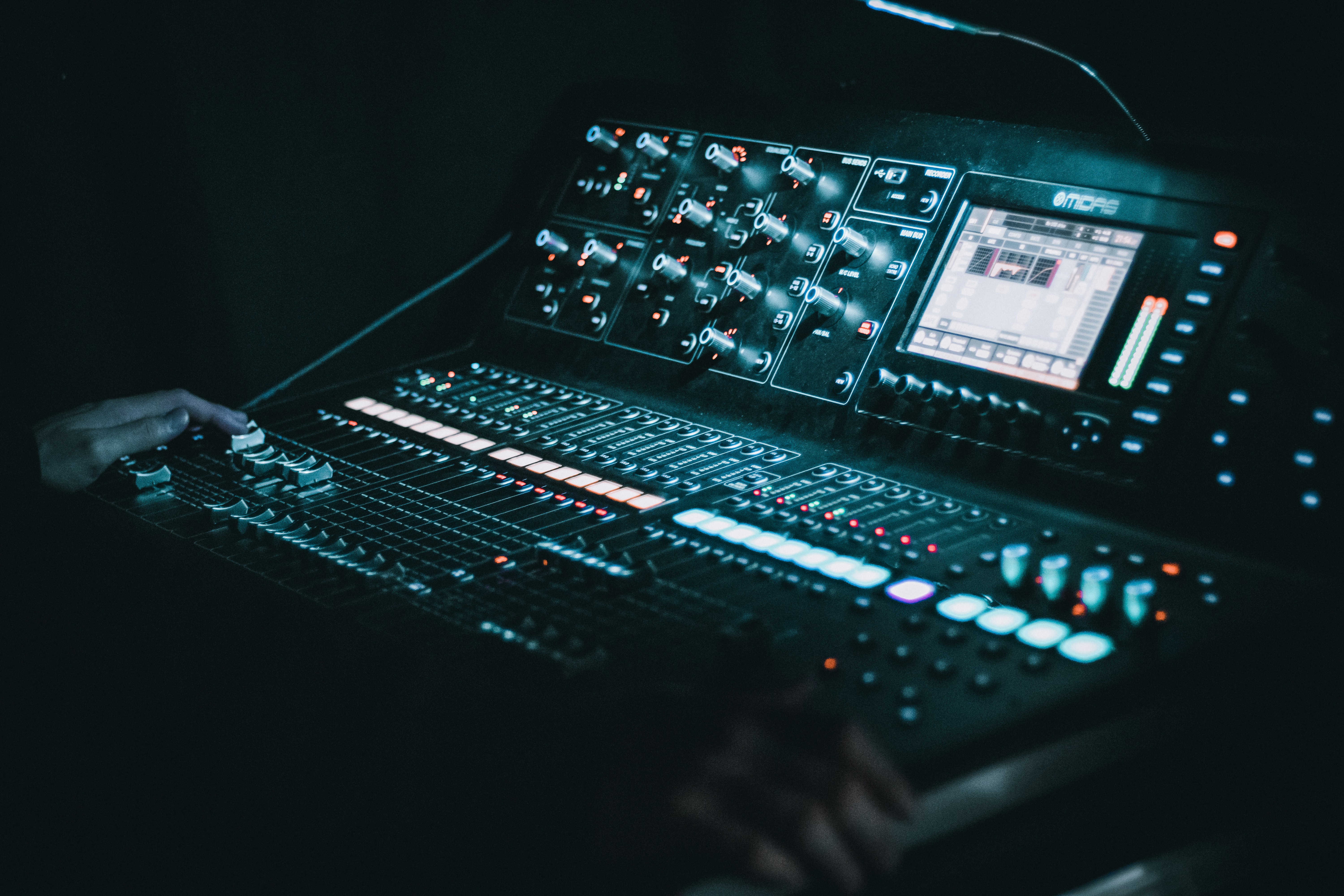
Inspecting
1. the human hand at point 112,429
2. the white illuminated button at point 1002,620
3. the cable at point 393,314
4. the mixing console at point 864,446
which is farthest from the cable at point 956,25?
the human hand at point 112,429

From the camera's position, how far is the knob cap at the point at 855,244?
1.50 meters

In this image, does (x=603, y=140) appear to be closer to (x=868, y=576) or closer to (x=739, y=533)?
(x=739, y=533)

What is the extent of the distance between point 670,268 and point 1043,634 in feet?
2.93

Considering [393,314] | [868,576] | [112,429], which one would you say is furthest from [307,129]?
[868,576]

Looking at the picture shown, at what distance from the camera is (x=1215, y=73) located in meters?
1.48

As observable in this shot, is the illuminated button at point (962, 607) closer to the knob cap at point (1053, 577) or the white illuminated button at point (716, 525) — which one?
the knob cap at point (1053, 577)

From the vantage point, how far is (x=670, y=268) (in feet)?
5.49

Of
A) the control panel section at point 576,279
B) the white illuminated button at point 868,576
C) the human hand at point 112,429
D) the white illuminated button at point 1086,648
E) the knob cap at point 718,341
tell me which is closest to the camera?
the white illuminated button at point 1086,648

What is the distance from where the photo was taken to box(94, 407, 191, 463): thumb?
148 centimetres

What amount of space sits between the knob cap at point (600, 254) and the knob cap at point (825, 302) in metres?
0.40

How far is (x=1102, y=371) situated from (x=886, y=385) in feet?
0.86

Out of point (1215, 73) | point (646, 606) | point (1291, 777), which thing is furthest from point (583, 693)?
point (1215, 73)

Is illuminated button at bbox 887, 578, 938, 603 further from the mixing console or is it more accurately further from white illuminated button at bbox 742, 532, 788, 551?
white illuminated button at bbox 742, 532, 788, 551

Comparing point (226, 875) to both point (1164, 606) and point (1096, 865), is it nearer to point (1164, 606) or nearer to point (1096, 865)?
point (1096, 865)
